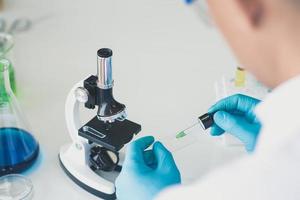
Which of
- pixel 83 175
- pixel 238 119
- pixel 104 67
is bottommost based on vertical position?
pixel 83 175

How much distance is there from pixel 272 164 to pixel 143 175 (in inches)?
15.0

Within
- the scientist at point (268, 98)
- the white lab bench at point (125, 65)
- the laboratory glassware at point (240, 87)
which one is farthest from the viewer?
the laboratory glassware at point (240, 87)

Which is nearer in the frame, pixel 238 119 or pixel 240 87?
pixel 238 119

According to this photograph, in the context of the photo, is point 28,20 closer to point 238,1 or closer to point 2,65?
point 2,65

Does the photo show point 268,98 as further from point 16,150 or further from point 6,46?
point 6,46

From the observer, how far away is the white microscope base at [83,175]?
115 centimetres

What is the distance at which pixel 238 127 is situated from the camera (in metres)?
1.15

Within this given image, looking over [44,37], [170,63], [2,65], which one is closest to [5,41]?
[44,37]

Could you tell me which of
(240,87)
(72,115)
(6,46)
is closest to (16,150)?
(72,115)

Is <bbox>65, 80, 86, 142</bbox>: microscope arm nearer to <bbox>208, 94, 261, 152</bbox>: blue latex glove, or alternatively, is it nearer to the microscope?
the microscope

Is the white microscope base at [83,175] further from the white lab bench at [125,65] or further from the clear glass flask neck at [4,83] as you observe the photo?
the clear glass flask neck at [4,83]

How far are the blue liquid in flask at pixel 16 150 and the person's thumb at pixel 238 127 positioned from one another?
15.8 inches

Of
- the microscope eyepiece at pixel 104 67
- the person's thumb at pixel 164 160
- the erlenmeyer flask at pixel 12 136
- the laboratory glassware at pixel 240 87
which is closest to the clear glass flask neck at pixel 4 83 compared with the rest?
the erlenmeyer flask at pixel 12 136

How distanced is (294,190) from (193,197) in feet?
0.47
